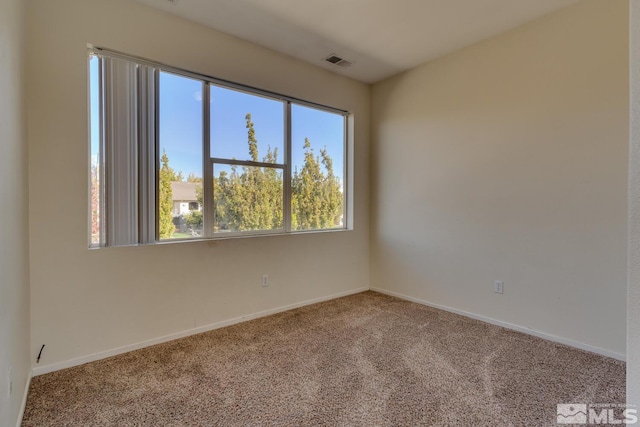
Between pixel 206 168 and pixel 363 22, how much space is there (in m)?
1.94

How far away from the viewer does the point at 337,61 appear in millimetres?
3516

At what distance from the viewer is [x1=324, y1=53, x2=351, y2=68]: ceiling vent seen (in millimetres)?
3406

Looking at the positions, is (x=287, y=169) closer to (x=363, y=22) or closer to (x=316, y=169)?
(x=316, y=169)

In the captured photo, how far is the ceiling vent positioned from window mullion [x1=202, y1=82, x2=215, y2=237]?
137cm

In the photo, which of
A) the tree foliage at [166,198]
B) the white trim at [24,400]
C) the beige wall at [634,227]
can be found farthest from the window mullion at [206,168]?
the beige wall at [634,227]

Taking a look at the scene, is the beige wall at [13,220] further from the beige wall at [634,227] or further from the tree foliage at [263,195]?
the beige wall at [634,227]

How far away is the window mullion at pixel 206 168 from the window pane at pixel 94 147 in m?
0.81

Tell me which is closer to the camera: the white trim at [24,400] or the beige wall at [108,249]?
the white trim at [24,400]

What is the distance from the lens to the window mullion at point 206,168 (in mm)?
2924

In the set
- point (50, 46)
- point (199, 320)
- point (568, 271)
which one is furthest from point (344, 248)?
point (50, 46)

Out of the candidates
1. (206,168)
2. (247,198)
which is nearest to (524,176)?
(247,198)

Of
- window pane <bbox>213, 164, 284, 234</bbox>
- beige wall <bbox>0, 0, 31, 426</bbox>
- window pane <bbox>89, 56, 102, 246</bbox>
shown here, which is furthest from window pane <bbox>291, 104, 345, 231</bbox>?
beige wall <bbox>0, 0, 31, 426</bbox>

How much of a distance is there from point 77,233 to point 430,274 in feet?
11.0

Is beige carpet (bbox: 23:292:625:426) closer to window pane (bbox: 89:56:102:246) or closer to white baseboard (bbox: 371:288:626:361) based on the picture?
white baseboard (bbox: 371:288:626:361)
